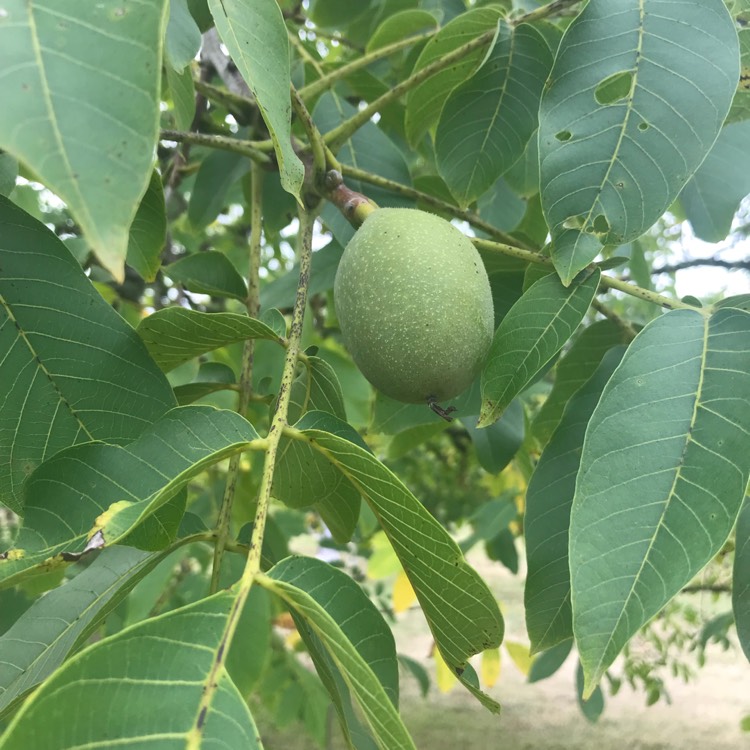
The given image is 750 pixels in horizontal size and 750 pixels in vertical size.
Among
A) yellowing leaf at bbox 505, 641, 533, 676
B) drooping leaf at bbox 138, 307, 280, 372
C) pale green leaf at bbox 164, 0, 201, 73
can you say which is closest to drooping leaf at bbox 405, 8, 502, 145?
pale green leaf at bbox 164, 0, 201, 73

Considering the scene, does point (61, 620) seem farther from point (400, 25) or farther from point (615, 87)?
point (400, 25)

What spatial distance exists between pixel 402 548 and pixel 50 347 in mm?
404

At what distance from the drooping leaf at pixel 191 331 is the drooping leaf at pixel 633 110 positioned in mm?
357

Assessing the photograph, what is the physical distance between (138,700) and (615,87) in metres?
0.78

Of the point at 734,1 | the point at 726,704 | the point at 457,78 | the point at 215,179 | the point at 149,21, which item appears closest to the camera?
the point at 149,21

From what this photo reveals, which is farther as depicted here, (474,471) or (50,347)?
(474,471)

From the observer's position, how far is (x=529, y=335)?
83 cm

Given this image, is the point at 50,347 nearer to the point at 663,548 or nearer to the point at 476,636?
the point at 476,636

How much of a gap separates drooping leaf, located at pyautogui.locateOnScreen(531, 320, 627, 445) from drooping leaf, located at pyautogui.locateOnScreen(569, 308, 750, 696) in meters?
0.33

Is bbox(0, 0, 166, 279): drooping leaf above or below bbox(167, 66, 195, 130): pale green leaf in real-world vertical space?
below

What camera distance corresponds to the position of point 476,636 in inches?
26.7

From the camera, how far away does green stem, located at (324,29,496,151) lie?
1073mm

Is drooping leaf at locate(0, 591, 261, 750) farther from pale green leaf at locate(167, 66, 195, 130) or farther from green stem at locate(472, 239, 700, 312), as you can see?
pale green leaf at locate(167, 66, 195, 130)

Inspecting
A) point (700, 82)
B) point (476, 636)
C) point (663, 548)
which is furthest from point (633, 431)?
point (700, 82)
